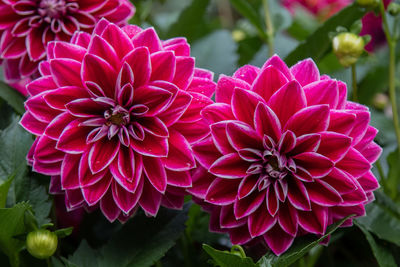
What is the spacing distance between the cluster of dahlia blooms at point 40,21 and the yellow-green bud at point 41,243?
0.64 feet

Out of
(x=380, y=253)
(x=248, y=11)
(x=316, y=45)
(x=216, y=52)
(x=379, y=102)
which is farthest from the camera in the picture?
(x=379, y=102)

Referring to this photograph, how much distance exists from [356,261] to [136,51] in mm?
491

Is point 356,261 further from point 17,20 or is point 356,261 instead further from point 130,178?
point 17,20

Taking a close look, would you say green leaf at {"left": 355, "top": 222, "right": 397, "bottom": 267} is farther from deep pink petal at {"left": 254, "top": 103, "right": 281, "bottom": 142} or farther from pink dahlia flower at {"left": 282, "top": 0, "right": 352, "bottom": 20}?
pink dahlia flower at {"left": 282, "top": 0, "right": 352, "bottom": 20}

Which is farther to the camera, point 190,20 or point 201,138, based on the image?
point 190,20

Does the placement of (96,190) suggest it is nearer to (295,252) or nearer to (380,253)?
(295,252)

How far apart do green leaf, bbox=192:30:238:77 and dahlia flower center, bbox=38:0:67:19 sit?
1.03 ft

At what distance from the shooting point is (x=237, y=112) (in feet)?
1.60

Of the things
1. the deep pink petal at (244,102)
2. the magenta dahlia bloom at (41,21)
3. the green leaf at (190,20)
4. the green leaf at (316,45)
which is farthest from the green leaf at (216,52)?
the deep pink petal at (244,102)

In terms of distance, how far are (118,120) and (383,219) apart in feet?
1.00

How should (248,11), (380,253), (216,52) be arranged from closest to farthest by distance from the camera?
(380,253), (248,11), (216,52)

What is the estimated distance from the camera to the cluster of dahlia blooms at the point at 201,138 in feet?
1.59

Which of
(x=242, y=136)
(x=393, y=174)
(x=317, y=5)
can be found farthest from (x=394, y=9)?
(x=317, y=5)

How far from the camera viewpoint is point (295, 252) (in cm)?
48
